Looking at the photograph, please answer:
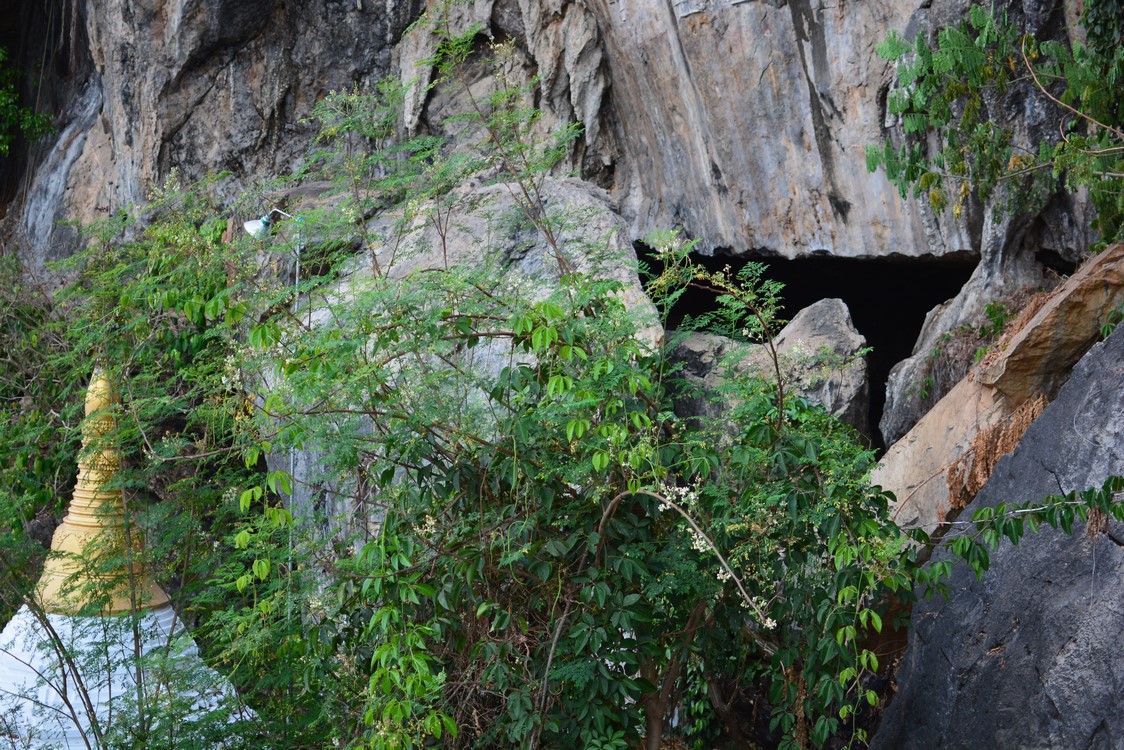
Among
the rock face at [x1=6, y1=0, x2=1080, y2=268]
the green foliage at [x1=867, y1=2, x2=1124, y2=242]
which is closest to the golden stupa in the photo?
the rock face at [x1=6, y1=0, x2=1080, y2=268]

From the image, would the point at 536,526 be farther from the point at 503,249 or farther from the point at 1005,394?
the point at 503,249

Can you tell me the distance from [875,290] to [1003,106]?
3.44m

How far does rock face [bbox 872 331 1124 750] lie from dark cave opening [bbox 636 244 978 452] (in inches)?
142

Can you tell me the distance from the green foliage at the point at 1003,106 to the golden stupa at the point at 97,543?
15.7 ft

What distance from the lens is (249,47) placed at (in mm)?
11570

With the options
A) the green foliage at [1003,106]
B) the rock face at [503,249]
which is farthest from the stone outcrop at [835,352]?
the green foliage at [1003,106]

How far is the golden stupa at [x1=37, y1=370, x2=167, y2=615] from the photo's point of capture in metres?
5.15

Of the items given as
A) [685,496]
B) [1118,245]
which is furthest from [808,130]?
[685,496]

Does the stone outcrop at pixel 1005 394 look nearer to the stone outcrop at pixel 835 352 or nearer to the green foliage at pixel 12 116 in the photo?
the stone outcrop at pixel 835 352

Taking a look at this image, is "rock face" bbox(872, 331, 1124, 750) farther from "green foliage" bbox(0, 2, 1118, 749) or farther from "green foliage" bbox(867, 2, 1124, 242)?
"green foliage" bbox(867, 2, 1124, 242)

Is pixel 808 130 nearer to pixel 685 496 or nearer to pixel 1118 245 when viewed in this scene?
pixel 1118 245

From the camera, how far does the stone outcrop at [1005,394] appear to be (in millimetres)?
5602

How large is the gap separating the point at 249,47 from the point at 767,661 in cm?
939

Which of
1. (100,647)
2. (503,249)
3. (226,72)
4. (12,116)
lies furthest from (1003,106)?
(12,116)
